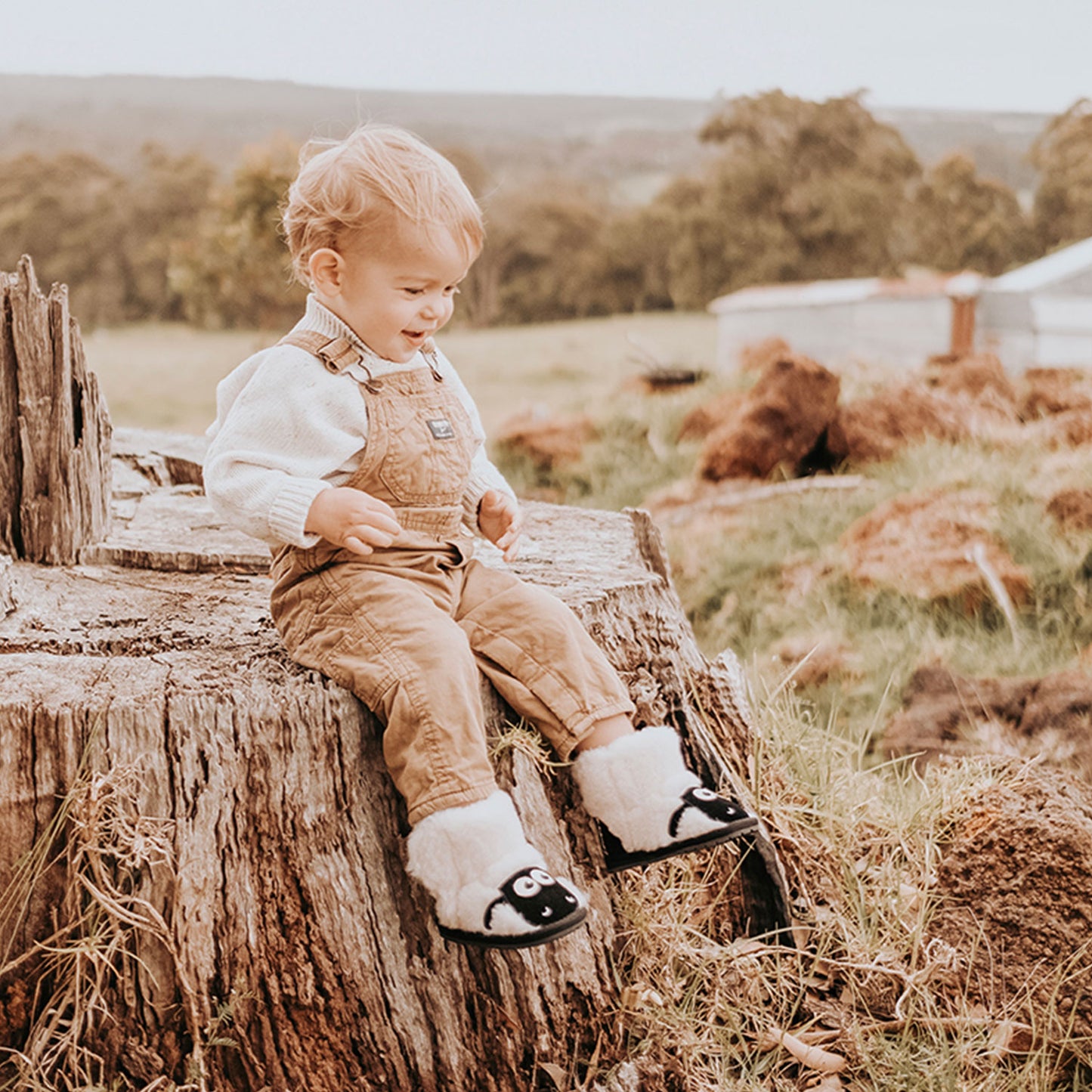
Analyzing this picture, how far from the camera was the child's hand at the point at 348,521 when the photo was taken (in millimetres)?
1712

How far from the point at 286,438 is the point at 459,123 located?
13.3m

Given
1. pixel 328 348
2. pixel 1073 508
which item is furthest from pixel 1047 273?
pixel 328 348

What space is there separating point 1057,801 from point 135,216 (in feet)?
41.0

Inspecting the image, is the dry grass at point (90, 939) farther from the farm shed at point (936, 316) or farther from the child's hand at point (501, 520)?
the farm shed at point (936, 316)

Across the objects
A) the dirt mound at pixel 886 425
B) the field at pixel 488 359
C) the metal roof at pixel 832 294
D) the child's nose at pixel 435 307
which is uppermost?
the child's nose at pixel 435 307

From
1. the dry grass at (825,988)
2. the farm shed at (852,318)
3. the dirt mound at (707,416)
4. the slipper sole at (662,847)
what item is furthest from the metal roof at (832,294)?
the slipper sole at (662,847)

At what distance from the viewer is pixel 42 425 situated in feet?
7.63

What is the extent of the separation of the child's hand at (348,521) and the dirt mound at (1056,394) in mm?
5339

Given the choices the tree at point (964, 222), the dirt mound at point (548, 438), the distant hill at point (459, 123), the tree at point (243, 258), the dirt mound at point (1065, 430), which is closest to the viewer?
the dirt mound at point (1065, 430)

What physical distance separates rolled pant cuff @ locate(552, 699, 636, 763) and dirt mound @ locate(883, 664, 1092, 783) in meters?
1.76

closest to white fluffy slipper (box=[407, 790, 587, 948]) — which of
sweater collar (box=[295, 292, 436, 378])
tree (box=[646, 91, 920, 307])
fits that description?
sweater collar (box=[295, 292, 436, 378])

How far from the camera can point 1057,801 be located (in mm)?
2213

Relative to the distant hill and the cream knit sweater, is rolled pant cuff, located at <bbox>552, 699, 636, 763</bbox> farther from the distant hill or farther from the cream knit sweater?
the distant hill

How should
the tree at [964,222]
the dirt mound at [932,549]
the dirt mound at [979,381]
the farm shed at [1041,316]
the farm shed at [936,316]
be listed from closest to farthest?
the dirt mound at [932,549]
the dirt mound at [979,381]
the farm shed at [1041,316]
the farm shed at [936,316]
the tree at [964,222]
